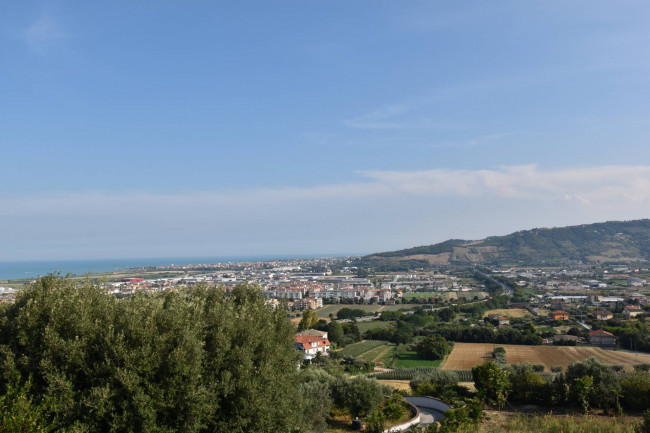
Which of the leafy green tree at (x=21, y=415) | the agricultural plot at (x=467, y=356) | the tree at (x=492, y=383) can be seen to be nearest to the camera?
the leafy green tree at (x=21, y=415)

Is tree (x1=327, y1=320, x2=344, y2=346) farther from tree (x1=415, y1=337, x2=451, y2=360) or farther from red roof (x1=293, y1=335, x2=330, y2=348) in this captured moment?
tree (x1=415, y1=337, x2=451, y2=360)

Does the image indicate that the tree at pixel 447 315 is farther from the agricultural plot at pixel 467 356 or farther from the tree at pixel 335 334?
the tree at pixel 335 334

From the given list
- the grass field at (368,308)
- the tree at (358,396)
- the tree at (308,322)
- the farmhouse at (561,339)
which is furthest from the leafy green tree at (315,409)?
the grass field at (368,308)

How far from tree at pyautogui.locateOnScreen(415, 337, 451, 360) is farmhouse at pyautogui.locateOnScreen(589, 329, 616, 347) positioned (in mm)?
17099

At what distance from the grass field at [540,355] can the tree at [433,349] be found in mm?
804

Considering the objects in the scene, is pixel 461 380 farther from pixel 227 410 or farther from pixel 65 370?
pixel 65 370

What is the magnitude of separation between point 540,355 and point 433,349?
10.3 m

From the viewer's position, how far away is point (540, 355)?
136 feet

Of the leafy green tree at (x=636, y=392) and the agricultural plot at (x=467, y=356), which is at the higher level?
the leafy green tree at (x=636, y=392)

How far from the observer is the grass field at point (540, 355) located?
37.8 m

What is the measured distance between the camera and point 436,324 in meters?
59.7

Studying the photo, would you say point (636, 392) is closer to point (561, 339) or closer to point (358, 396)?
point (358, 396)

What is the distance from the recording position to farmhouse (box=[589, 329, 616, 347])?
46.6m

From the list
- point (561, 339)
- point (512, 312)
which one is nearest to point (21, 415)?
point (561, 339)
